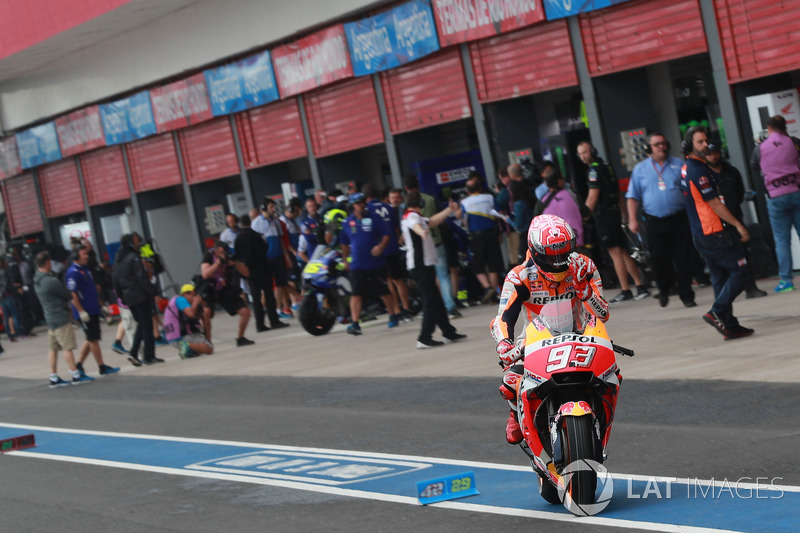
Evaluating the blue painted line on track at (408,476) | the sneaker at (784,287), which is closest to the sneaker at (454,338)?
the sneaker at (784,287)

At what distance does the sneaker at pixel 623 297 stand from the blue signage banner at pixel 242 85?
1098cm

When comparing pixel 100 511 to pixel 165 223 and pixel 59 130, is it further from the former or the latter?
pixel 59 130

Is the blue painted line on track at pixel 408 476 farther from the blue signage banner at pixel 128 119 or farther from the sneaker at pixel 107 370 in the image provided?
the blue signage banner at pixel 128 119

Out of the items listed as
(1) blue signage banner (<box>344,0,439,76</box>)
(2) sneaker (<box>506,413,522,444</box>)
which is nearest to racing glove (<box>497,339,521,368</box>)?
(2) sneaker (<box>506,413,522,444</box>)

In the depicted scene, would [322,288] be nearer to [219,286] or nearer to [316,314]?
[316,314]

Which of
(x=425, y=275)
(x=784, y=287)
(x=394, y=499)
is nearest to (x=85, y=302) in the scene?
(x=425, y=275)

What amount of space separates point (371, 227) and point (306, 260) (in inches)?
142

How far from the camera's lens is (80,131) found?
31453mm

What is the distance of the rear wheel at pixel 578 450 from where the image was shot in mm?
6109

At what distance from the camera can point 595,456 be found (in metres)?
6.17

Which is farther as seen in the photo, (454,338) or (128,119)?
(128,119)

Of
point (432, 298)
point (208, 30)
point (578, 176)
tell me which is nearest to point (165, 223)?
point (208, 30)

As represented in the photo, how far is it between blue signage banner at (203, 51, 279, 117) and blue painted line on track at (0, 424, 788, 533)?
1267 centimetres

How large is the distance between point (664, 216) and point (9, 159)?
2593 centimetres
